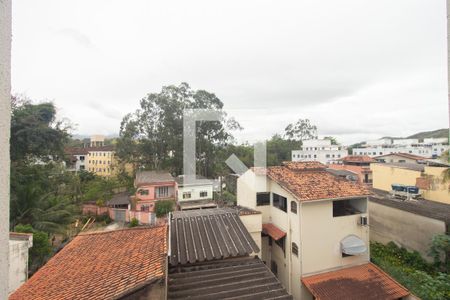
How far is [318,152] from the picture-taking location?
3866 cm

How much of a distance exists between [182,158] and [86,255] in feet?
62.2

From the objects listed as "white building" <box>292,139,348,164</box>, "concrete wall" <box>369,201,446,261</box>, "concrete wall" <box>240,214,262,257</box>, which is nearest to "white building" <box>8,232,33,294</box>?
"concrete wall" <box>240,214,262,257</box>

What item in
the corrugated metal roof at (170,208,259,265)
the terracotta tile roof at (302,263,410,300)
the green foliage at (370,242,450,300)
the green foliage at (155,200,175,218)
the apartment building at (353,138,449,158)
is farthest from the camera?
the apartment building at (353,138,449,158)

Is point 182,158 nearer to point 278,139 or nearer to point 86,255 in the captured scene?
point 86,255

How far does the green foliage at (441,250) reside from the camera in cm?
842

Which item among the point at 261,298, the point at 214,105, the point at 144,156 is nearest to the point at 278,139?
the point at 214,105

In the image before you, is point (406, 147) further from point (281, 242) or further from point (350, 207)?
point (281, 242)

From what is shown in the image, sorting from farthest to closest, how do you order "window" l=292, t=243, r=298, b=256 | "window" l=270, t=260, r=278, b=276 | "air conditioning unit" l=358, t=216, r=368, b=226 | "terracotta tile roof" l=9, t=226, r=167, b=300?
"window" l=270, t=260, r=278, b=276
"air conditioning unit" l=358, t=216, r=368, b=226
"window" l=292, t=243, r=298, b=256
"terracotta tile roof" l=9, t=226, r=167, b=300

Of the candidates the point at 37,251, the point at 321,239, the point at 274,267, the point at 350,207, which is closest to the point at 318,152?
the point at 350,207

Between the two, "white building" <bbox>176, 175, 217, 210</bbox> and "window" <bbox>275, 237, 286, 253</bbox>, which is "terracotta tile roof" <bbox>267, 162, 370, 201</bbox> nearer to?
"window" <bbox>275, 237, 286, 253</bbox>

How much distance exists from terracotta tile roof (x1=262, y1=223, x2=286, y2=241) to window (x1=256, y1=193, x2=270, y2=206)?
976mm

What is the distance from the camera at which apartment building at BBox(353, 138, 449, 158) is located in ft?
127

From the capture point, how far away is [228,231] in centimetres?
688

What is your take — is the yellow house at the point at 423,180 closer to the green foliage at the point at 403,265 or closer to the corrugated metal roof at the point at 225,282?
the green foliage at the point at 403,265
